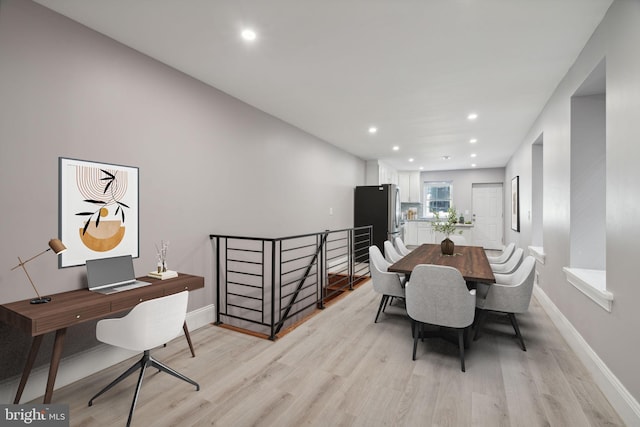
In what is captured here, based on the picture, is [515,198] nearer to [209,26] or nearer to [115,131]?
[209,26]

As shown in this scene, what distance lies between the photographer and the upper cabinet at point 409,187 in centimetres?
931

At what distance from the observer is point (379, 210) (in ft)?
22.0

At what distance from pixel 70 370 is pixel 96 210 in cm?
117

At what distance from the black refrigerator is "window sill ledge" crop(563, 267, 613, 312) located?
392 cm

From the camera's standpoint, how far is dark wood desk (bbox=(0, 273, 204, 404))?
1.62 m

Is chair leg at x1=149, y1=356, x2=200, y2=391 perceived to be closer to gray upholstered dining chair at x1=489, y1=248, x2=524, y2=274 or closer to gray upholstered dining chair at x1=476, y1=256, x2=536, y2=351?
gray upholstered dining chair at x1=476, y1=256, x2=536, y2=351

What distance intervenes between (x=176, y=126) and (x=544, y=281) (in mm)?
4718

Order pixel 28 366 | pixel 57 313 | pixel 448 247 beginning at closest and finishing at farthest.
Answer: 1. pixel 57 313
2. pixel 28 366
3. pixel 448 247

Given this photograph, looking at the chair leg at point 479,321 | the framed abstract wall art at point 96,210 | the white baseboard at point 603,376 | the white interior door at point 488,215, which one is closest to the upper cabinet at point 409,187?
the white interior door at point 488,215

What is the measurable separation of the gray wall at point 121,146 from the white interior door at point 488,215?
286 inches

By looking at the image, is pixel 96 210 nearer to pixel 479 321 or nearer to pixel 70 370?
pixel 70 370

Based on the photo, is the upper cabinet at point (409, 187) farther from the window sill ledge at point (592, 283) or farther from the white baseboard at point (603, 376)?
the window sill ledge at point (592, 283)

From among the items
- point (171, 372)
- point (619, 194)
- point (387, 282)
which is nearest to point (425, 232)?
point (387, 282)

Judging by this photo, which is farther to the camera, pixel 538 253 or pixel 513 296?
pixel 538 253
